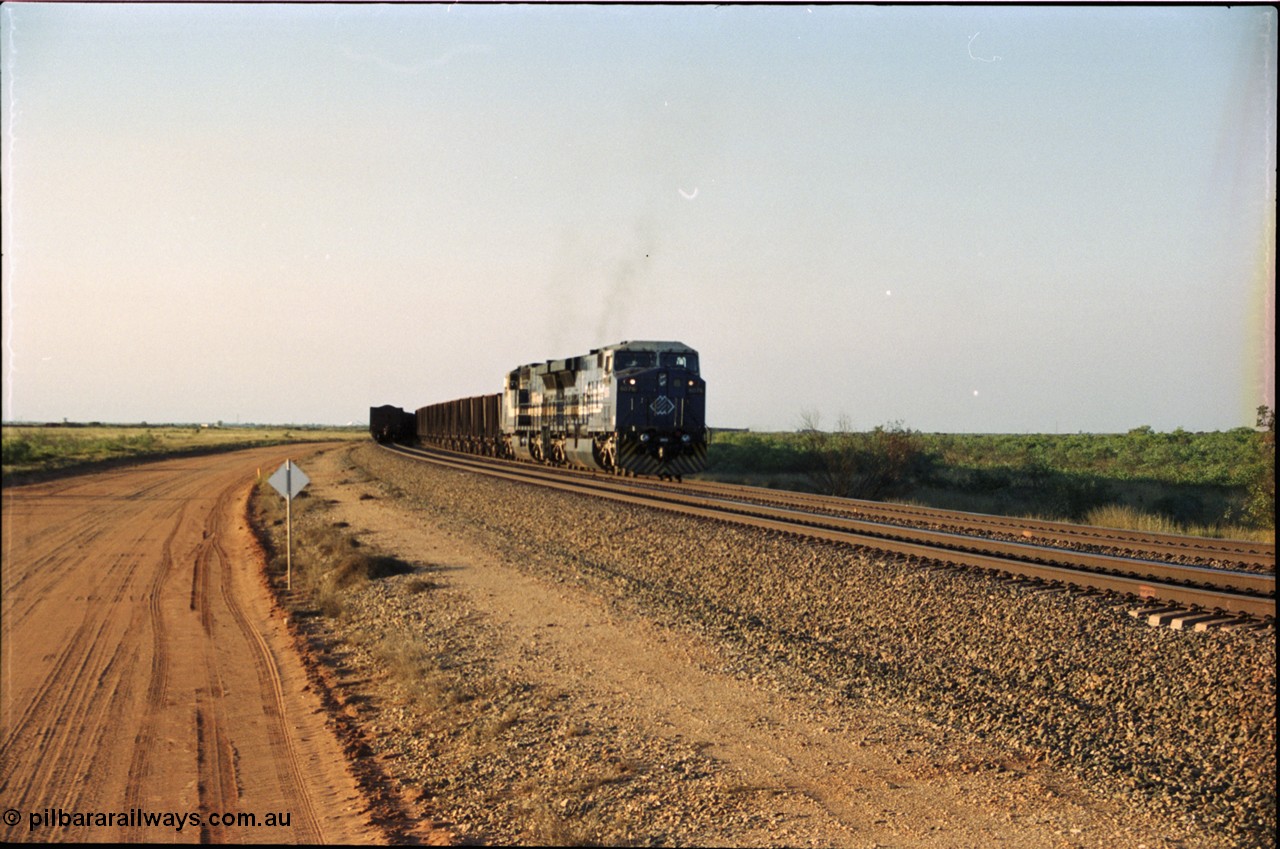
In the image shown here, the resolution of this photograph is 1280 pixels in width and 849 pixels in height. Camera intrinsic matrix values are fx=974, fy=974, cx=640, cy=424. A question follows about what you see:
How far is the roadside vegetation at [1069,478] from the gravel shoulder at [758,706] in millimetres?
7577

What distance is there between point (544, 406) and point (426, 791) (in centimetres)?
3420

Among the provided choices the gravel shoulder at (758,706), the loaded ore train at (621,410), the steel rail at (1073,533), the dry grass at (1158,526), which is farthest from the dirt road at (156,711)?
the dry grass at (1158,526)

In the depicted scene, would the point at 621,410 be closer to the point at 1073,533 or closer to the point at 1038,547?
the point at 1073,533

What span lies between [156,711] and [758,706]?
19.7 ft

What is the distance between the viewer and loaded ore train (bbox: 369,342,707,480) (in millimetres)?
31188

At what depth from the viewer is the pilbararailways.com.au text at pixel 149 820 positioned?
6809 mm

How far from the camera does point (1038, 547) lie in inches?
561

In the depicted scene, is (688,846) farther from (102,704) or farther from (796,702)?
(102,704)

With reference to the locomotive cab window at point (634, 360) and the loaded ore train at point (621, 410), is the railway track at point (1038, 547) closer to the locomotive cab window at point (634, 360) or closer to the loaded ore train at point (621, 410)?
the loaded ore train at point (621, 410)

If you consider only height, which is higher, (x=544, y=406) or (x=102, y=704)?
(x=544, y=406)

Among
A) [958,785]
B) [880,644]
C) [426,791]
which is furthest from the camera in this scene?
[880,644]

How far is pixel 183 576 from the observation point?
18.6m

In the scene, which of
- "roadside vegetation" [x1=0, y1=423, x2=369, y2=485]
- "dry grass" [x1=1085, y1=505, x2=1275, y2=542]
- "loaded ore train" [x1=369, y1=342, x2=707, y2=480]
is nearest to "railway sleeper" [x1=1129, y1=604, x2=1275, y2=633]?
"dry grass" [x1=1085, y1=505, x2=1275, y2=542]

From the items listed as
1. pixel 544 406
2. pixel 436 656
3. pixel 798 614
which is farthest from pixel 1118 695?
pixel 544 406
